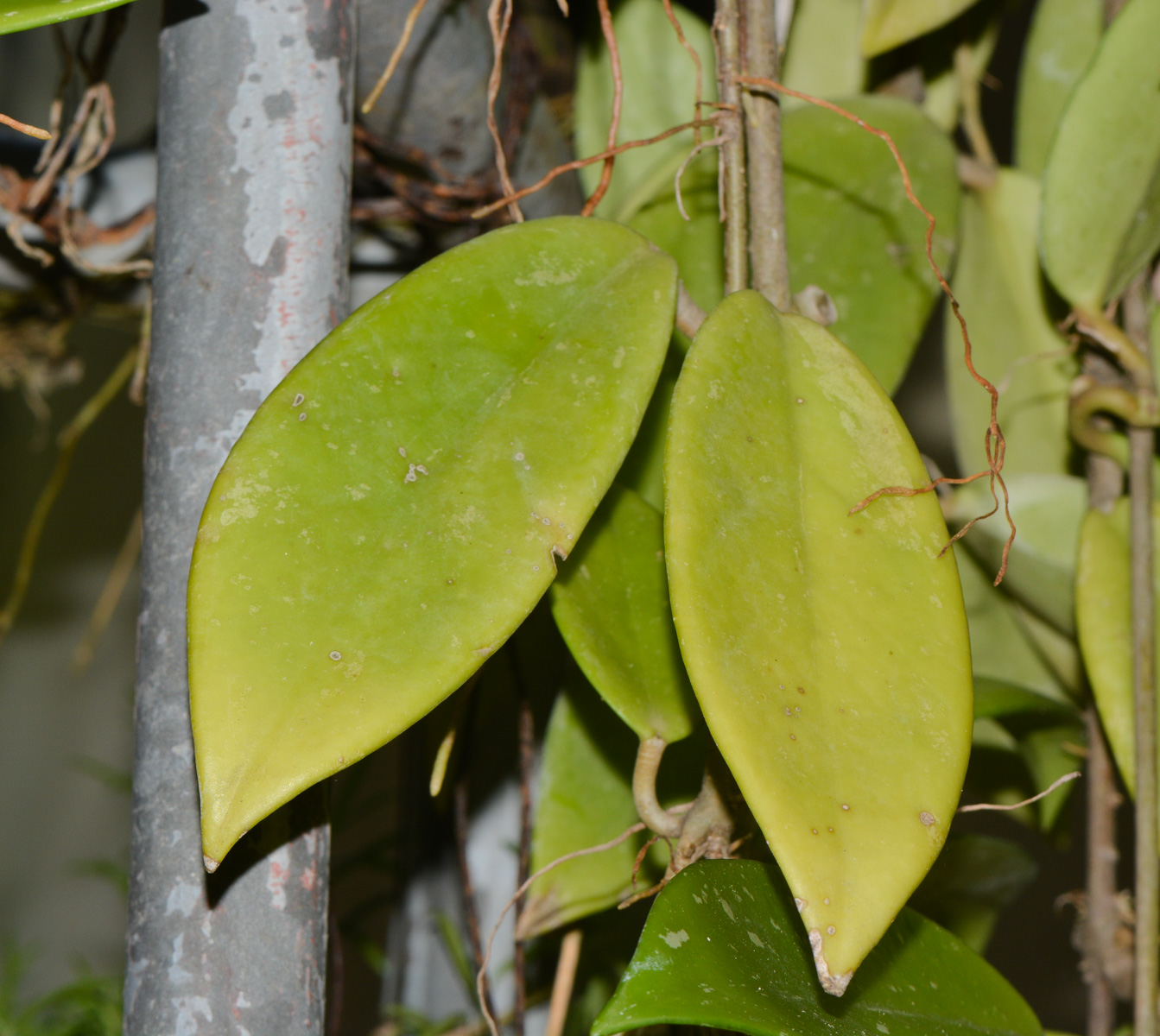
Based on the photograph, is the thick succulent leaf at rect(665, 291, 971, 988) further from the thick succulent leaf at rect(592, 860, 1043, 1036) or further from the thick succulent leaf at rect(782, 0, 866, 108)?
the thick succulent leaf at rect(782, 0, 866, 108)

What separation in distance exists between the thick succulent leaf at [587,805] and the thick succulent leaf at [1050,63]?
1.29 ft

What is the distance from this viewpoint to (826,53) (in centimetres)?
56

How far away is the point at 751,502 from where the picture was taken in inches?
10.0

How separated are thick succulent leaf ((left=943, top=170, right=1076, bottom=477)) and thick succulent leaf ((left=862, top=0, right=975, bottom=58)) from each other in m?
0.10

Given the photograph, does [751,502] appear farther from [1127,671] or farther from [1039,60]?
[1039,60]

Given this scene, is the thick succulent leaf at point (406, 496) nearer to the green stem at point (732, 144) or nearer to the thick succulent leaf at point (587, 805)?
the green stem at point (732, 144)

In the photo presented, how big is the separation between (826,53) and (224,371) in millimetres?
430

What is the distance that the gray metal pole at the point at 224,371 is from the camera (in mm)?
254

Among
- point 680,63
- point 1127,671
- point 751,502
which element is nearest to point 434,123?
point 680,63

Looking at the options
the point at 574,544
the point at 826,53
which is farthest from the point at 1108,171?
the point at 574,544

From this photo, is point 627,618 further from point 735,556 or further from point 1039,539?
point 1039,539

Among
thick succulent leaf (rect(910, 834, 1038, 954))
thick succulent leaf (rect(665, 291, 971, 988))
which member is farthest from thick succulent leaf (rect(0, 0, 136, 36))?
thick succulent leaf (rect(910, 834, 1038, 954))

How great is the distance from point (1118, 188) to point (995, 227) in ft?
0.41

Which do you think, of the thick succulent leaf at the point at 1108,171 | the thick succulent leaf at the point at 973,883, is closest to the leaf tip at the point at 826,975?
the thick succulent leaf at the point at 973,883
